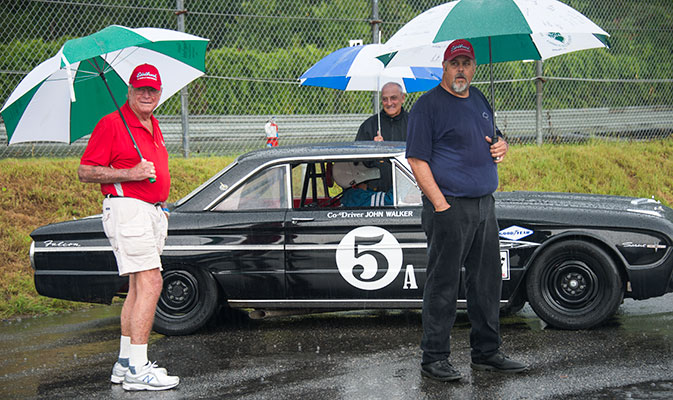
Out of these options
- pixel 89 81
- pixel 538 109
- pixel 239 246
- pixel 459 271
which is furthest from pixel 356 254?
pixel 538 109

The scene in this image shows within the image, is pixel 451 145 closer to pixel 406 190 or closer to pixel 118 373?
pixel 406 190

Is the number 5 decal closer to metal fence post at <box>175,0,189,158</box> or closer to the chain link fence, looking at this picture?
metal fence post at <box>175,0,189,158</box>

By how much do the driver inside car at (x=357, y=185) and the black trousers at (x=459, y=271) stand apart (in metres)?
1.43

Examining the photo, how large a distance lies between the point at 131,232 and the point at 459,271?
1.97 metres

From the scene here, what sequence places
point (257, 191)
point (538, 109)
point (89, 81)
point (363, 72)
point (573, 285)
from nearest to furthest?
point (89, 81)
point (573, 285)
point (257, 191)
point (363, 72)
point (538, 109)

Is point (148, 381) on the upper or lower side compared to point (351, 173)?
lower

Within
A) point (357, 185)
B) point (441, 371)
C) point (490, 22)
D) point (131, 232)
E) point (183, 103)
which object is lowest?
point (441, 371)

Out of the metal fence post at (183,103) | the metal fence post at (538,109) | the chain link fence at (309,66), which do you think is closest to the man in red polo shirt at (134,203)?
the metal fence post at (183,103)

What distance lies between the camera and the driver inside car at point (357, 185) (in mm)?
6227

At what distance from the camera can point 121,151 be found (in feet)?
15.8

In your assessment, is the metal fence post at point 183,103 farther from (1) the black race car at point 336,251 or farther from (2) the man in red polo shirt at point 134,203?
(2) the man in red polo shirt at point 134,203

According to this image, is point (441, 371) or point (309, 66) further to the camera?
point (309, 66)

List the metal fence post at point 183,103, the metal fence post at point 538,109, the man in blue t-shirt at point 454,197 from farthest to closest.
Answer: the metal fence post at point 538,109 < the metal fence post at point 183,103 < the man in blue t-shirt at point 454,197

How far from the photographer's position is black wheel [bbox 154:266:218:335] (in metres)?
6.08
